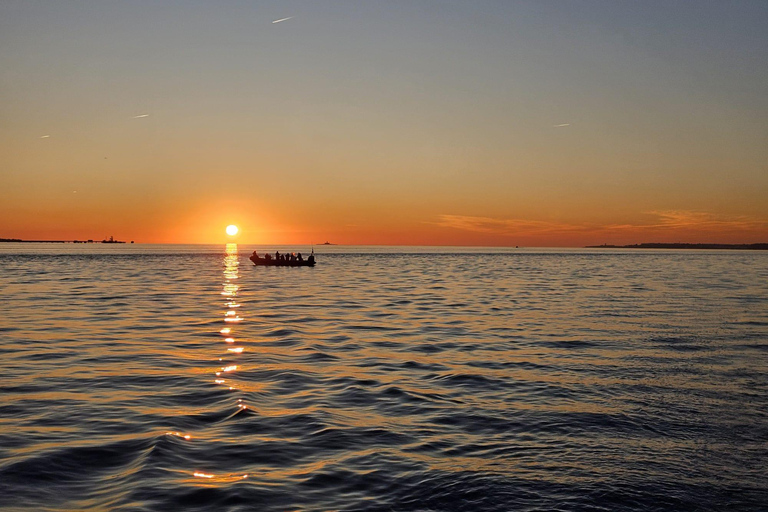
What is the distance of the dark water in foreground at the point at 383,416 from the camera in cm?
912

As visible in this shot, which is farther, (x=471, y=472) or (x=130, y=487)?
(x=471, y=472)

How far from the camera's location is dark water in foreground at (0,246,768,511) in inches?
359

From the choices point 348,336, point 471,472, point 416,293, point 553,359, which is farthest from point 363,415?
point 416,293

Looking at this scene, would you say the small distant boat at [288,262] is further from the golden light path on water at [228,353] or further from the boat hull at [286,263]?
the golden light path on water at [228,353]

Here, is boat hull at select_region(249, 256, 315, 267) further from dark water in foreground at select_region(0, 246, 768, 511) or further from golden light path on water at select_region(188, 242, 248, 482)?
dark water in foreground at select_region(0, 246, 768, 511)

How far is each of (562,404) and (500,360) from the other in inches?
237

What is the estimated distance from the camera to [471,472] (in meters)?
9.86

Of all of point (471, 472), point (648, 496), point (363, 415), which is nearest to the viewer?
point (648, 496)

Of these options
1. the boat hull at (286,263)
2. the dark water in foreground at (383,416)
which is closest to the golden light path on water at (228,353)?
the dark water in foreground at (383,416)

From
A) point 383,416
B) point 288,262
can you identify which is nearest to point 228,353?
point 383,416

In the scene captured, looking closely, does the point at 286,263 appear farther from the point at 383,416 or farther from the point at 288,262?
the point at 383,416

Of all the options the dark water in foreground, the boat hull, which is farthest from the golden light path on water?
the boat hull

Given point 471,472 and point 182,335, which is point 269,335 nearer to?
point 182,335

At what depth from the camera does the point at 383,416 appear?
13.5 meters
